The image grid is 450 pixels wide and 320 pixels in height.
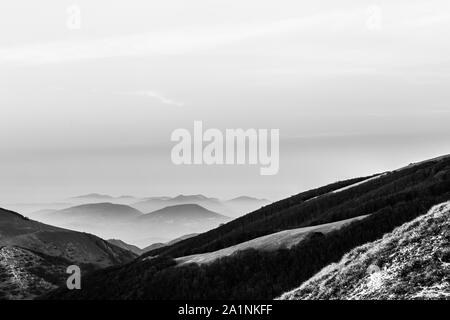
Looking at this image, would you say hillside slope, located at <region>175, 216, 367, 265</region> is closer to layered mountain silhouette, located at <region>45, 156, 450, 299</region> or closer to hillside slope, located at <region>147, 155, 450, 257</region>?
layered mountain silhouette, located at <region>45, 156, 450, 299</region>

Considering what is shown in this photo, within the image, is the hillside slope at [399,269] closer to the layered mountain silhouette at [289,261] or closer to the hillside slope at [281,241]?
the layered mountain silhouette at [289,261]

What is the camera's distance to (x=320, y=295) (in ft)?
117

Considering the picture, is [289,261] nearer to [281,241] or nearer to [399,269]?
[281,241]

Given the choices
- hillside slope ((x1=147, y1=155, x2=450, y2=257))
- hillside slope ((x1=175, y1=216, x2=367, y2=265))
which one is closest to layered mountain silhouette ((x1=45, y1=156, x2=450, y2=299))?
hillside slope ((x1=175, y1=216, x2=367, y2=265))

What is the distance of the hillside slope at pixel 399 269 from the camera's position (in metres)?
30.0

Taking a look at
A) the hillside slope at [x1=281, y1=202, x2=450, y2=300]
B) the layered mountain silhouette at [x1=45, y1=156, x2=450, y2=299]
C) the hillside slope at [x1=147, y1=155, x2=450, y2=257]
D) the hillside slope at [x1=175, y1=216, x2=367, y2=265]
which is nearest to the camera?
the hillside slope at [x1=281, y1=202, x2=450, y2=300]

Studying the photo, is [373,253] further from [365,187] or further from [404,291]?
[365,187]

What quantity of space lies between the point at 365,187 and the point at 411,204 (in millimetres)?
63784

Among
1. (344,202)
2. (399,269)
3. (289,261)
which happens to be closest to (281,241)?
(289,261)

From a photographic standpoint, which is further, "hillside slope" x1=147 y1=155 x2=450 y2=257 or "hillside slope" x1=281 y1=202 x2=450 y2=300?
"hillside slope" x1=147 y1=155 x2=450 y2=257

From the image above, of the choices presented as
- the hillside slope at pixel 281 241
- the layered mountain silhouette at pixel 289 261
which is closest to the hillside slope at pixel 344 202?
the layered mountain silhouette at pixel 289 261

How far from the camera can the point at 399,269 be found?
107 feet

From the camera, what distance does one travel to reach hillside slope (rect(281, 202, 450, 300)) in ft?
98.5

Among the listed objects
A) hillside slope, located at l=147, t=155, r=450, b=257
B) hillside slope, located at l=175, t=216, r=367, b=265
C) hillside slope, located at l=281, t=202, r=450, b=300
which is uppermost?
hillside slope, located at l=147, t=155, r=450, b=257
